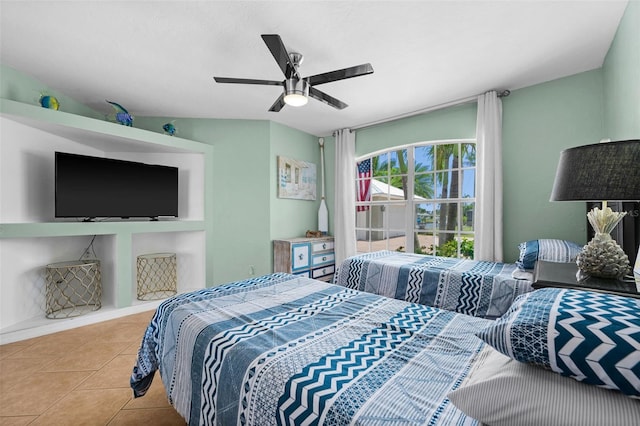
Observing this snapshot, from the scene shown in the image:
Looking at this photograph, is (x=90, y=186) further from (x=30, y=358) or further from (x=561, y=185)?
(x=561, y=185)

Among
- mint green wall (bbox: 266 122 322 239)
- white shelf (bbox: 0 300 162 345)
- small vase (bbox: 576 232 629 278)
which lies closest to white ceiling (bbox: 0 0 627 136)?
mint green wall (bbox: 266 122 322 239)

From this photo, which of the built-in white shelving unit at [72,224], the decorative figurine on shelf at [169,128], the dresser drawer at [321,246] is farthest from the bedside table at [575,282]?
the decorative figurine on shelf at [169,128]

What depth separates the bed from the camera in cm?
64

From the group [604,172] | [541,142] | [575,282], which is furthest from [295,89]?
[541,142]

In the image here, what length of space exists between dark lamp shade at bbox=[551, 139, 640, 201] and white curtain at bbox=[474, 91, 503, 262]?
1.93 m

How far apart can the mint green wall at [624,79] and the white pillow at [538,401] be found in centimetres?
201

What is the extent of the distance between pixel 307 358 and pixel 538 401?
2.06 feet

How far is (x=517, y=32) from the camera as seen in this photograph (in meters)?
2.10

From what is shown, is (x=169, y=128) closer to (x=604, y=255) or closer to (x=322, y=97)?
(x=322, y=97)

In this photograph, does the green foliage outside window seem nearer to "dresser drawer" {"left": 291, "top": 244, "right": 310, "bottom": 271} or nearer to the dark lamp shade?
"dresser drawer" {"left": 291, "top": 244, "right": 310, "bottom": 271}

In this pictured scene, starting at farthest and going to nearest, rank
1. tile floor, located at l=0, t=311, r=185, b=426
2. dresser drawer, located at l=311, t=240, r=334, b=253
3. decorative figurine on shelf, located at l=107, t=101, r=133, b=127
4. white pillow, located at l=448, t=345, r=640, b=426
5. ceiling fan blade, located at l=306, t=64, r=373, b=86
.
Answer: dresser drawer, located at l=311, t=240, r=334, b=253 < decorative figurine on shelf, located at l=107, t=101, r=133, b=127 < ceiling fan blade, located at l=306, t=64, r=373, b=86 < tile floor, located at l=0, t=311, r=185, b=426 < white pillow, located at l=448, t=345, r=640, b=426

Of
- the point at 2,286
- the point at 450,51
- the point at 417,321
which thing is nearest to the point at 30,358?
the point at 2,286

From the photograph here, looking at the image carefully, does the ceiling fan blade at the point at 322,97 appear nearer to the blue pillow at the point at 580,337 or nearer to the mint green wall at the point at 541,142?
the mint green wall at the point at 541,142

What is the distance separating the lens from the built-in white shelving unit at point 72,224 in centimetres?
266
